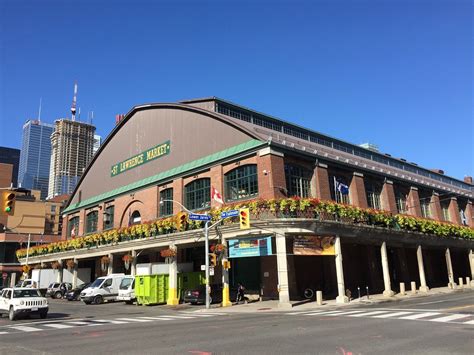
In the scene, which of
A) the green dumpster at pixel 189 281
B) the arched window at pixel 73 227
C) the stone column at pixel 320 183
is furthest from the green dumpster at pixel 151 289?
the arched window at pixel 73 227

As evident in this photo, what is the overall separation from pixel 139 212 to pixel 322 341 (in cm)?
3649

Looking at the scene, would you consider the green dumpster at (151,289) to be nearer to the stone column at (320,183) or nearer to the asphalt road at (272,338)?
the stone column at (320,183)

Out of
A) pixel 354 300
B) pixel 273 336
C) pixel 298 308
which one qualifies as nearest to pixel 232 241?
pixel 298 308

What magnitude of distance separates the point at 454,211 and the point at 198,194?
33.8 metres

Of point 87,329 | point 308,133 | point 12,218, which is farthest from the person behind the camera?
point 12,218

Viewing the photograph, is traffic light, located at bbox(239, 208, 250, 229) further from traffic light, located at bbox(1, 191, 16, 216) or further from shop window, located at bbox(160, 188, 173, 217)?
shop window, located at bbox(160, 188, 173, 217)

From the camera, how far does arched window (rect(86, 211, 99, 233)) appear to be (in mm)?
53750

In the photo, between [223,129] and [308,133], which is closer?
[223,129]

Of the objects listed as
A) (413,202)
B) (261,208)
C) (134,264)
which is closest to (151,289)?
(134,264)

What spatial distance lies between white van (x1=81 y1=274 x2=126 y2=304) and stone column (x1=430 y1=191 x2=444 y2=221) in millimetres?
35576

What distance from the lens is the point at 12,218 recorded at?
Answer: 3770 inches

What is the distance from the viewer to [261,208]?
93.6 feet

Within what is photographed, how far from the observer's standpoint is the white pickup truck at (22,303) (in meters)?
22.3

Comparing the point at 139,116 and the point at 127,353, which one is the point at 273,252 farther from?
the point at 139,116
